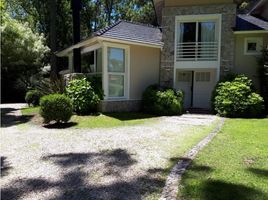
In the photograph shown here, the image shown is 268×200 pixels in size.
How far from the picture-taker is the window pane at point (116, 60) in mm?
14648

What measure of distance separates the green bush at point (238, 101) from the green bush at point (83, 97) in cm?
570

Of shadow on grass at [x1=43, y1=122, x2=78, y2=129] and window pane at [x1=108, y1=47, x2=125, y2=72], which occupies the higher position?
window pane at [x1=108, y1=47, x2=125, y2=72]

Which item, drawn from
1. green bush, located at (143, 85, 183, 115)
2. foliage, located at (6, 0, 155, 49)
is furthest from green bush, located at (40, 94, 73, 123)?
foliage, located at (6, 0, 155, 49)

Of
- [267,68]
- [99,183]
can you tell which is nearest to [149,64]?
[267,68]

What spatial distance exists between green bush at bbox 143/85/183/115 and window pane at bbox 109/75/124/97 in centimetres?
132

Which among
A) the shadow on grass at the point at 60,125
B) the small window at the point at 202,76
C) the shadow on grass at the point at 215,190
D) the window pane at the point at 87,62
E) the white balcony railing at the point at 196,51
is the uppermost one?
the white balcony railing at the point at 196,51

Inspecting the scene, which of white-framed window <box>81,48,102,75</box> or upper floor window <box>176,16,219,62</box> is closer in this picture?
white-framed window <box>81,48,102,75</box>

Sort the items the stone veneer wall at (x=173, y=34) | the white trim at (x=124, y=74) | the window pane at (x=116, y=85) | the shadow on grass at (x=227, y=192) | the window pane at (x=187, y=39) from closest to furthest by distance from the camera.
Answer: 1. the shadow on grass at (x=227, y=192)
2. the white trim at (x=124, y=74)
3. the window pane at (x=116, y=85)
4. the stone veneer wall at (x=173, y=34)
5. the window pane at (x=187, y=39)

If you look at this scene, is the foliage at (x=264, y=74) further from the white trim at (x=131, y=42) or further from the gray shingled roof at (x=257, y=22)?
the white trim at (x=131, y=42)

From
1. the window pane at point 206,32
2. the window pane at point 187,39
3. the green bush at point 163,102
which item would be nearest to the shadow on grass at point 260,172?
the green bush at point 163,102

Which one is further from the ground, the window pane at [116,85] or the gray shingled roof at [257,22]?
the gray shingled roof at [257,22]

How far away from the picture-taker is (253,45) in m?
16.3

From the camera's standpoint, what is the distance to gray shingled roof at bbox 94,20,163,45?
1456 centimetres

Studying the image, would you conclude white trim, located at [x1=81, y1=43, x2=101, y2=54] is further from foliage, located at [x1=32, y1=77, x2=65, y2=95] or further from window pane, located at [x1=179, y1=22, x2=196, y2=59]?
window pane, located at [x1=179, y1=22, x2=196, y2=59]
